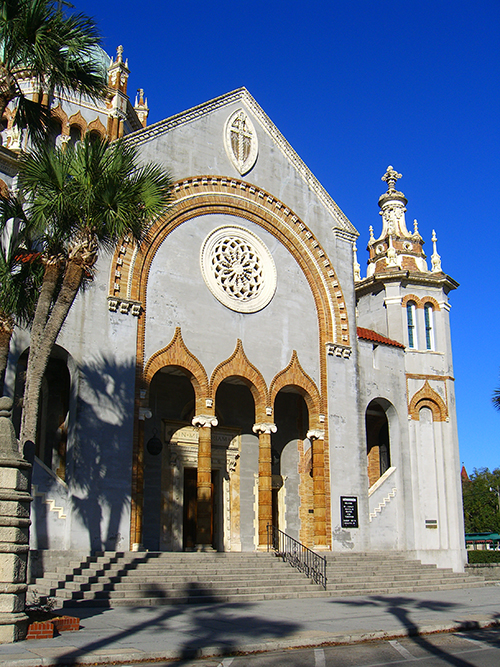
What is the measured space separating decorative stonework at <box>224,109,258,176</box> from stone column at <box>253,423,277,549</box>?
9.23 m

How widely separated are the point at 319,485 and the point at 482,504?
43.0 m

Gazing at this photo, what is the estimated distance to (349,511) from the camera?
2414 cm

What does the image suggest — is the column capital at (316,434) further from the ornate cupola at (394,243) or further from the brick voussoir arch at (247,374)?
the ornate cupola at (394,243)

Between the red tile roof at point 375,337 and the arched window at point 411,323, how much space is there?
896 millimetres

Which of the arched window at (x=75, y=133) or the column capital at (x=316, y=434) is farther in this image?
the arched window at (x=75, y=133)

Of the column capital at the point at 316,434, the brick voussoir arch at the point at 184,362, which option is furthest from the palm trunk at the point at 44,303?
the column capital at the point at 316,434

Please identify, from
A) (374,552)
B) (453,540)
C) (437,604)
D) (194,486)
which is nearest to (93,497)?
(194,486)

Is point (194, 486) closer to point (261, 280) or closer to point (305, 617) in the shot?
point (261, 280)

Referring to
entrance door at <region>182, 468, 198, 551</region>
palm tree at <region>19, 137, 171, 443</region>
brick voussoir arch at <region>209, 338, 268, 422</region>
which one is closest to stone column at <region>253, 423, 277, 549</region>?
brick voussoir arch at <region>209, 338, 268, 422</region>

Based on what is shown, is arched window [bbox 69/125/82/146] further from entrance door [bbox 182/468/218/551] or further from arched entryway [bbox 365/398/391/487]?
arched entryway [bbox 365/398/391/487]

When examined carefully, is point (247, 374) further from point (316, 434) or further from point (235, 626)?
point (235, 626)

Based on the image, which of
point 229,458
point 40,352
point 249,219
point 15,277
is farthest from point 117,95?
point 40,352

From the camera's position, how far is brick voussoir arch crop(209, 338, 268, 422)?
886 inches

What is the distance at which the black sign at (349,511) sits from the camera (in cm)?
2392
